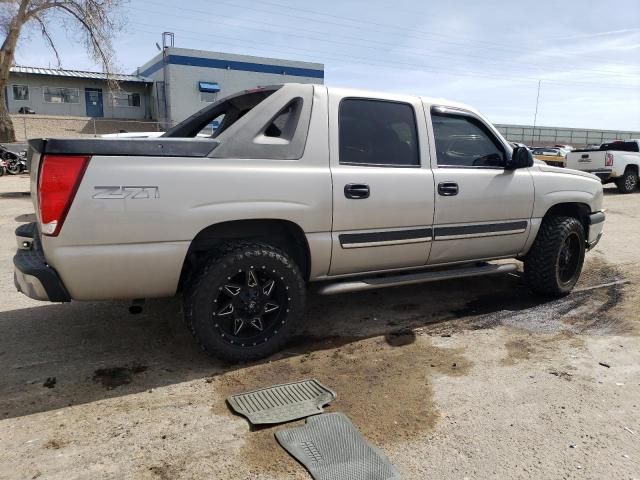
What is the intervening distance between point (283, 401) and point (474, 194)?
241cm

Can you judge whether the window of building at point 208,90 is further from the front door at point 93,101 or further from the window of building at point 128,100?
the front door at point 93,101

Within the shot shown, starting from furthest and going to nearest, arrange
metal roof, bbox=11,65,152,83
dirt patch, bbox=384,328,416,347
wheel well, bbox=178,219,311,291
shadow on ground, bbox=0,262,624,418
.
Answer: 1. metal roof, bbox=11,65,152,83
2. dirt patch, bbox=384,328,416,347
3. wheel well, bbox=178,219,311,291
4. shadow on ground, bbox=0,262,624,418

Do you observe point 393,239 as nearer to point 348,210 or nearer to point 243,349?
point 348,210

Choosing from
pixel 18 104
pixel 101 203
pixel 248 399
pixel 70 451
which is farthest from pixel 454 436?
pixel 18 104

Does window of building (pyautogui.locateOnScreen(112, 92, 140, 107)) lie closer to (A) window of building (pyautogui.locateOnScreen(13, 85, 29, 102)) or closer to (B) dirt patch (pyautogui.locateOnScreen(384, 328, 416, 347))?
(A) window of building (pyautogui.locateOnScreen(13, 85, 29, 102))

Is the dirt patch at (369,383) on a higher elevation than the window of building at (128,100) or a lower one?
lower

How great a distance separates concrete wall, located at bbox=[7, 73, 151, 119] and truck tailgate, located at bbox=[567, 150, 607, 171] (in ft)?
98.8

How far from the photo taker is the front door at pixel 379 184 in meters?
3.83

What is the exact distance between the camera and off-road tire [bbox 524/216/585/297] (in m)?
5.02

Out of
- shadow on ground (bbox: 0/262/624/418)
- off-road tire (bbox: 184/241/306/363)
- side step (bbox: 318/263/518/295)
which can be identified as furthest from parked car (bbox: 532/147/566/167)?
off-road tire (bbox: 184/241/306/363)

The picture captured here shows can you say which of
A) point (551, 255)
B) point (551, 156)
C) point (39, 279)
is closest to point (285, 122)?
point (39, 279)

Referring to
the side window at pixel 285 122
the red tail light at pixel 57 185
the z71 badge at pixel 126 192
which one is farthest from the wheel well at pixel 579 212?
the red tail light at pixel 57 185

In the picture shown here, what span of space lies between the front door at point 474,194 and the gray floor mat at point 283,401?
167 centimetres

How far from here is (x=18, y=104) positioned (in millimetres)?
36281
